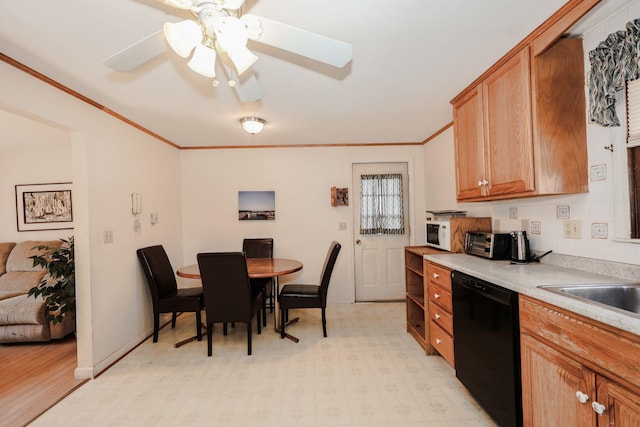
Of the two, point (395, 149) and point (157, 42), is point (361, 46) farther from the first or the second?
point (395, 149)

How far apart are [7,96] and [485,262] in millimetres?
3305

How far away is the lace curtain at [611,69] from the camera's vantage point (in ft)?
4.61

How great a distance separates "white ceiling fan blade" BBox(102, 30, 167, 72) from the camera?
4.28 feet

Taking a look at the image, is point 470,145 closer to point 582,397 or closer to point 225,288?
point 582,397

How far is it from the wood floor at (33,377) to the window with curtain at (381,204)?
3.41 meters

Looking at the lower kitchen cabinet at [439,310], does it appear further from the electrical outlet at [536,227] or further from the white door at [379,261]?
the white door at [379,261]

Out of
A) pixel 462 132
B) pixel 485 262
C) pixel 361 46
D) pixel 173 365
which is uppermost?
pixel 361 46

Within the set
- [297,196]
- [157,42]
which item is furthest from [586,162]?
[297,196]

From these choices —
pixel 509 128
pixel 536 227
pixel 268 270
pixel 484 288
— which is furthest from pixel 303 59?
pixel 536 227

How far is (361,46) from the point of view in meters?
1.77

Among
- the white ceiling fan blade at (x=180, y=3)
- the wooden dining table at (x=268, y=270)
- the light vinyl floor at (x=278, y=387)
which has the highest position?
the white ceiling fan blade at (x=180, y=3)

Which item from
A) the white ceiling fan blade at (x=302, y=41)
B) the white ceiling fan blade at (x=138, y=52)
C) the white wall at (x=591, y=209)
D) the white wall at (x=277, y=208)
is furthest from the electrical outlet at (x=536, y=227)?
the white ceiling fan blade at (x=138, y=52)

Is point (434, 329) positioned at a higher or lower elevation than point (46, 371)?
higher

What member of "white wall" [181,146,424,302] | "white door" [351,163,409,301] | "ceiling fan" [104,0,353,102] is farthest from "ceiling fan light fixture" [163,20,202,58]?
"white door" [351,163,409,301]
